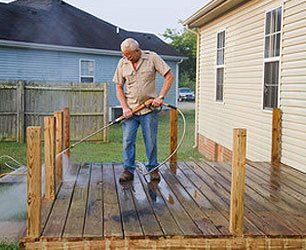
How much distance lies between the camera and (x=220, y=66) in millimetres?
9383

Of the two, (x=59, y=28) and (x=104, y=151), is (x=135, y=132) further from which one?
(x=59, y=28)

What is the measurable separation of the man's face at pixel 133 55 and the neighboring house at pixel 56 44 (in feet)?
36.7

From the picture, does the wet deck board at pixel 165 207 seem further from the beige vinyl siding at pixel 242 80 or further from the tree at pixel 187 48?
the tree at pixel 187 48

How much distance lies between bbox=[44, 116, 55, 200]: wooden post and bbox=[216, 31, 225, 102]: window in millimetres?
5808

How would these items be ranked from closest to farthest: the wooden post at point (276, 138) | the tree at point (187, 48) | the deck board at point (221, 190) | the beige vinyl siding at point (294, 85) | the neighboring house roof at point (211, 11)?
1. the deck board at point (221, 190)
2. the beige vinyl siding at point (294, 85)
3. the wooden post at point (276, 138)
4. the neighboring house roof at point (211, 11)
5. the tree at point (187, 48)

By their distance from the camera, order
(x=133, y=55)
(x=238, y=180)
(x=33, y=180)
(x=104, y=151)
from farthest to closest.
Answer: (x=104, y=151) → (x=133, y=55) → (x=238, y=180) → (x=33, y=180)

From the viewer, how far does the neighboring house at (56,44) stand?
15578 millimetres

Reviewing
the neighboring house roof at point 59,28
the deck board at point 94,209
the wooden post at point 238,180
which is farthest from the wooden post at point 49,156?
the neighboring house roof at point 59,28

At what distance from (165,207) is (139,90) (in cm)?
148

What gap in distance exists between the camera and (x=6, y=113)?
1183cm

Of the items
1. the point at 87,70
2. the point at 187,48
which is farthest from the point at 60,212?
the point at 187,48

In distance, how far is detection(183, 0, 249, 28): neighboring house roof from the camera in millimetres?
7902

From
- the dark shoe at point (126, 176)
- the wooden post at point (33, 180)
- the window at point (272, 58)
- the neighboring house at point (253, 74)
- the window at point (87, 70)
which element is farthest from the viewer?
the window at point (87, 70)

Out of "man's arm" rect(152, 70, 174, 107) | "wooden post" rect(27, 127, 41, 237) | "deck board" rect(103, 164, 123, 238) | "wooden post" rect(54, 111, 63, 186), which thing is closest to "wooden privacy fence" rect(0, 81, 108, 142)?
"wooden post" rect(54, 111, 63, 186)
